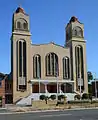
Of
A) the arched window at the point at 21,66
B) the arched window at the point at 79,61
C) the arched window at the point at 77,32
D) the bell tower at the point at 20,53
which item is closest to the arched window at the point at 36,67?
the bell tower at the point at 20,53

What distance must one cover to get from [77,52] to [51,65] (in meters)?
9.11

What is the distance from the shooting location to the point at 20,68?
71.0 m

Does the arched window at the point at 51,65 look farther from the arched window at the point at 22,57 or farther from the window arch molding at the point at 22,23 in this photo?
the window arch molding at the point at 22,23

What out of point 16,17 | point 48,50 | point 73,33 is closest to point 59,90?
point 48,50

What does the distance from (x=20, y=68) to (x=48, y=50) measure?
9.88 meters

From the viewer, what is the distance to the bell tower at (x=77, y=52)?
77312mm

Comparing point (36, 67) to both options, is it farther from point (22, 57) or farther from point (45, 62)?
point (22, 57)

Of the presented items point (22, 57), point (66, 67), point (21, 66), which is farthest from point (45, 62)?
point (21, 66)

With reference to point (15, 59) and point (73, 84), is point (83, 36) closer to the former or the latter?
point (73, 84)

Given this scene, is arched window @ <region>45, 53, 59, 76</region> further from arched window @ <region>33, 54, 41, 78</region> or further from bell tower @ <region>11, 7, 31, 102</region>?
bell tower @ <region>11, 7, 31, 102</region>

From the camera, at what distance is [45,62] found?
74.8 m

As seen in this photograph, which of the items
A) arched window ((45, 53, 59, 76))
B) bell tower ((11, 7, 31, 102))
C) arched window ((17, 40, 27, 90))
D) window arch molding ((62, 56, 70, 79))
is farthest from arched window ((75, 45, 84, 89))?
arched window ((17, 40, 27, 90))

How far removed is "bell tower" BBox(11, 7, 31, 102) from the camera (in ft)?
230

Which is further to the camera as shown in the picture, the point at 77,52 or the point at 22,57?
the point at 77,52
